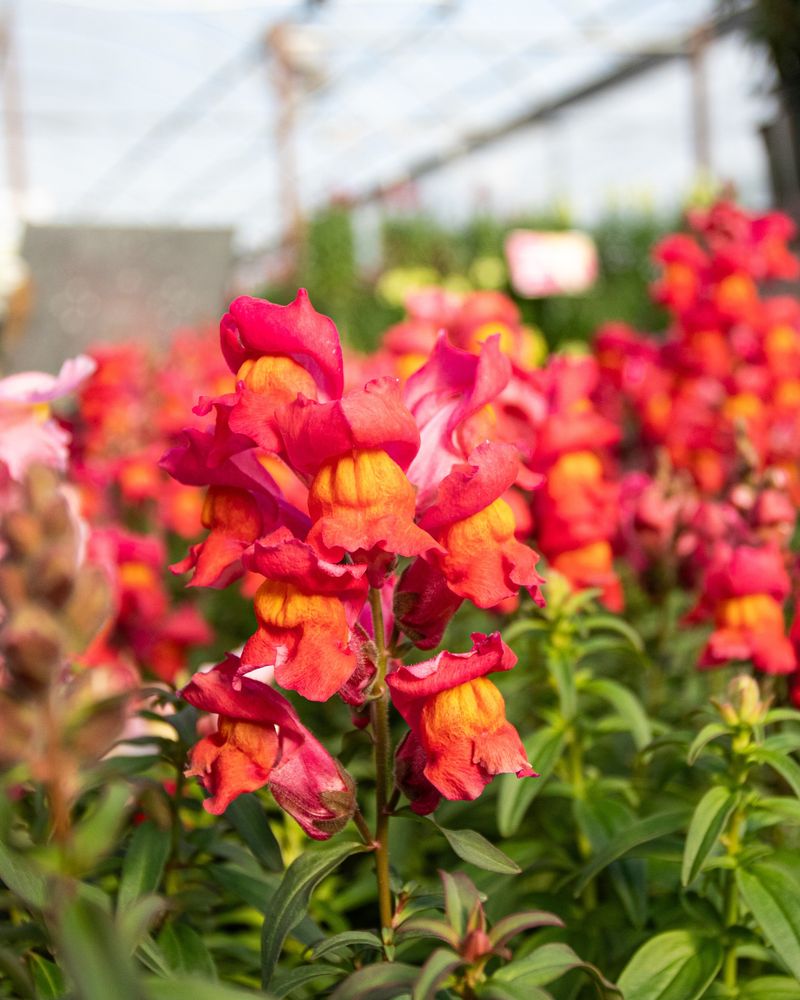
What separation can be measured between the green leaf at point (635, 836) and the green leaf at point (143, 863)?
31 cm

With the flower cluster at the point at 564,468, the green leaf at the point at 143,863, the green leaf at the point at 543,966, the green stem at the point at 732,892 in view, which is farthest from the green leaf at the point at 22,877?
the flower cluster at the point at 564,468

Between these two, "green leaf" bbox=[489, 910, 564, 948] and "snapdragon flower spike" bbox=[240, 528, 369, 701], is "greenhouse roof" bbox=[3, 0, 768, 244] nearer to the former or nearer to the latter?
"snapdragon flower spike" bbox=[240, 528, 369, 701]

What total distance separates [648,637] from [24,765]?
1.37 metres

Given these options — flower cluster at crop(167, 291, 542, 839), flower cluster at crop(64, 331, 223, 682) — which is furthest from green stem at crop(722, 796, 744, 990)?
flower cluster at crop(64, 331, 223, 682)

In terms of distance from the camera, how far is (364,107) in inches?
680

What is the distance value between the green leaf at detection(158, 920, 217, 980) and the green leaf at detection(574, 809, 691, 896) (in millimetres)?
276

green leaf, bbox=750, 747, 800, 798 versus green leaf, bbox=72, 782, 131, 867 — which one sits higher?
green leaf, bbox=72, 782, 131, 867

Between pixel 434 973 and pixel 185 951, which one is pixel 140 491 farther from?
pixel 434 973

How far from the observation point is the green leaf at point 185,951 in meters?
0.77

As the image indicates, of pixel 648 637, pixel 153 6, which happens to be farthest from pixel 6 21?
pixel 648 637

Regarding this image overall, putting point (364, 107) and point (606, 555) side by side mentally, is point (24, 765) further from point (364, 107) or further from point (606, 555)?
point (364, 107)

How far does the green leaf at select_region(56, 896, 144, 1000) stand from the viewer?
0.41 metres

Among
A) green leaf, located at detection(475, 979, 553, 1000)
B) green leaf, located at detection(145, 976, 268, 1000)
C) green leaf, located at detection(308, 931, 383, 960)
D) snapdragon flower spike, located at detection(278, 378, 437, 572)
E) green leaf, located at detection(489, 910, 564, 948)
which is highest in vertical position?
snapdragon flower spike, located at detection(278, 378, 437, 572)

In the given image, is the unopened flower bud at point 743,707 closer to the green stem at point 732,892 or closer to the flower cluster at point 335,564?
the green stem at point 732,892
